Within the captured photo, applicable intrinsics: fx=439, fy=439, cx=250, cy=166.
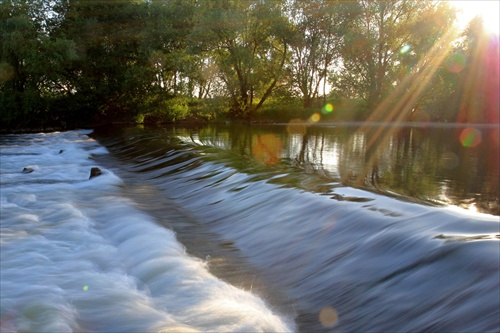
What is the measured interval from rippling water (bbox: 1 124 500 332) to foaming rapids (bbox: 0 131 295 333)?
0.06ft

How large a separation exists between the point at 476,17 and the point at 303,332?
3759cm

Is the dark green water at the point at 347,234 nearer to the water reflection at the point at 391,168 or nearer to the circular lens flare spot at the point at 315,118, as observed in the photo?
the water reflection at the point at 391,168

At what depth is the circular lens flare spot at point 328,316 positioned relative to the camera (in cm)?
388

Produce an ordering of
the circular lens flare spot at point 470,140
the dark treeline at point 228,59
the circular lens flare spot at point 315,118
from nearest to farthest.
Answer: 1. the circular lens flare spot at point 470,140
2. the dark treeline at point 228,59
3. the circular lens flare spot at point 315,118

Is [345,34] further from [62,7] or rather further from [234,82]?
[62,7]

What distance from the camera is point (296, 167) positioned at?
35.4 ft

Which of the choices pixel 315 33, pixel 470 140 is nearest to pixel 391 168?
pixel 470 140

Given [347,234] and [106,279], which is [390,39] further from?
[106,279]

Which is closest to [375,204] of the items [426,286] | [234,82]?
[426,286]

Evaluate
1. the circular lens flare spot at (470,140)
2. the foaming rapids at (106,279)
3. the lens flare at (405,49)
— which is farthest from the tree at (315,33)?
the foaming rapids at (106,279)

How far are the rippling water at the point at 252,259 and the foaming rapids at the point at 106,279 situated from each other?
18 mm

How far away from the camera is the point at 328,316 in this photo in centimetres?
400

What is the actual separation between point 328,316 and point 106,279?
248cm

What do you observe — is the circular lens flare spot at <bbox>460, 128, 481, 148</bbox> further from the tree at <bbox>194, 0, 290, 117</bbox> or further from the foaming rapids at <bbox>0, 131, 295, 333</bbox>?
the tree at <bbox>194, 0, 290, 117</bbox>
